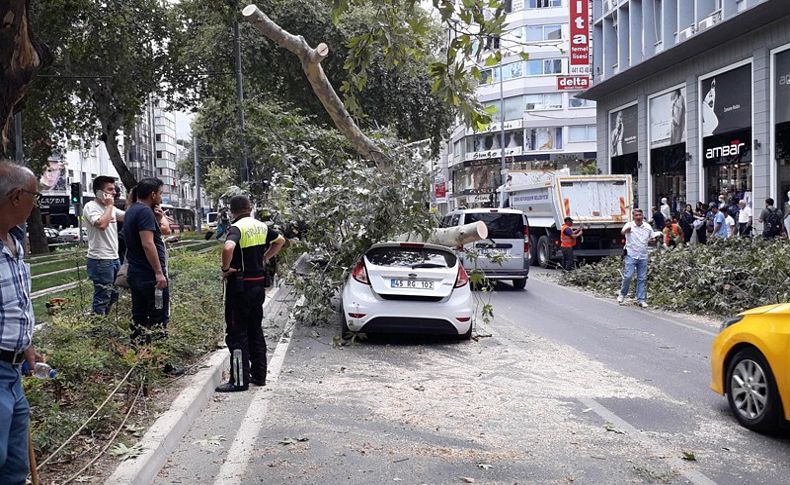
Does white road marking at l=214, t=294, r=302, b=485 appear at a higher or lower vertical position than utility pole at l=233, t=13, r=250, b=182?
lower

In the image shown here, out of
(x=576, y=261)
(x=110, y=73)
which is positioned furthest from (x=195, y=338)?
(x=110, y=73)

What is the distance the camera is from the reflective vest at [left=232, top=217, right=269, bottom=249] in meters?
7.38

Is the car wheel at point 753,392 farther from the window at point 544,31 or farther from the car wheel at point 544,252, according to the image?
the window at point 544,31

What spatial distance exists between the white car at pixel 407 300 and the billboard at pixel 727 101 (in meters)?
17.8

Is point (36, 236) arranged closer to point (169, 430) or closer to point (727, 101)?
point (727, 101)

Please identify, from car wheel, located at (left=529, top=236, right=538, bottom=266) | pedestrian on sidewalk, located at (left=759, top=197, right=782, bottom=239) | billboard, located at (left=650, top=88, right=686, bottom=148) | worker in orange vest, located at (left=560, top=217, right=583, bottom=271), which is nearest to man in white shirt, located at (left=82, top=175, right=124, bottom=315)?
worker in orange vest, located at (left=560, top=217, right=583, bottom=271)

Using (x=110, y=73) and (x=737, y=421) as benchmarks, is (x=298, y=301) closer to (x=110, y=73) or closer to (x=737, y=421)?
(x=737, y=421)

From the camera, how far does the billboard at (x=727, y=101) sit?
2392 centimetres

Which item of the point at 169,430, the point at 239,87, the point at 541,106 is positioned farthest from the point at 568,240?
the point at 541,106

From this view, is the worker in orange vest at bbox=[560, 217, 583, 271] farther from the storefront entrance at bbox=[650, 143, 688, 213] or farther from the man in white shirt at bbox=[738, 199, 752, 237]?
the storefront entrance at bbox=[650, 143, 688, 213]

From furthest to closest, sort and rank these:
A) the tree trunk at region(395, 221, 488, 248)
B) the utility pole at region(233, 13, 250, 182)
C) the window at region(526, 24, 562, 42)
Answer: the window at region(526, 24, 562, 42) < the utility pole at region(233, 13, 250, 182) < the tree trunk at region(395, 221, 488, 248)

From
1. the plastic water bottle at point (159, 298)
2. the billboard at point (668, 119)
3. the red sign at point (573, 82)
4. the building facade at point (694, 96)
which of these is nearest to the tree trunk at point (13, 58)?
the plastic water bottle at point (159, 298)

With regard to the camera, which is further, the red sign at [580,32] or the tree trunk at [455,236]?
the red sign at [580,32]

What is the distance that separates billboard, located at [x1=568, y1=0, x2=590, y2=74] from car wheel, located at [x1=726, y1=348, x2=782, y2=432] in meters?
28.5
